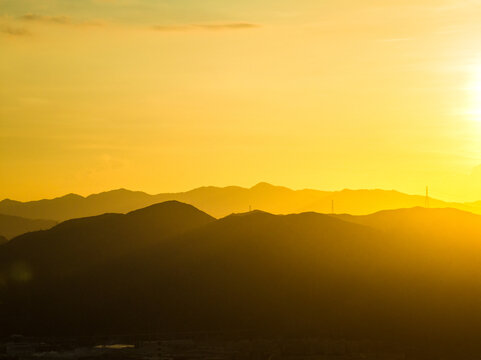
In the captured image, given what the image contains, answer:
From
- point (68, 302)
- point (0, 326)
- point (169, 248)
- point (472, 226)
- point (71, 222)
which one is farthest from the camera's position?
point (71, 222)

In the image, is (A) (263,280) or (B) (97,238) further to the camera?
(B) (97,238)

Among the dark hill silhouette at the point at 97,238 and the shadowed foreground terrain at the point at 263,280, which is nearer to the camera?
the shadowed foreground terrain at the point at 263,280

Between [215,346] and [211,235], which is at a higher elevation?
[211,235]

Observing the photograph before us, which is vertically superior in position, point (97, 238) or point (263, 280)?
point (97, 238)

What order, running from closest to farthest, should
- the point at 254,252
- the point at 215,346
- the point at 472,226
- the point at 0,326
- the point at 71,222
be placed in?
the point at 215,346 < the point at 0,326 < the point at 254,252 < the point at 472,226 < the point at 71,222

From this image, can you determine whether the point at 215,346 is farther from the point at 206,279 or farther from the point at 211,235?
the point at 211,235

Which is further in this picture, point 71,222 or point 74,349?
point 71,222

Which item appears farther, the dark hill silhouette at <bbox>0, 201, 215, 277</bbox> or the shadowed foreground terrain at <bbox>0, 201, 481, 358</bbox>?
the dark hill silhouette at <bbox>0, 201, 215, 277</bbox>

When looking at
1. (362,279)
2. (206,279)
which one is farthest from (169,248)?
(362,279)
